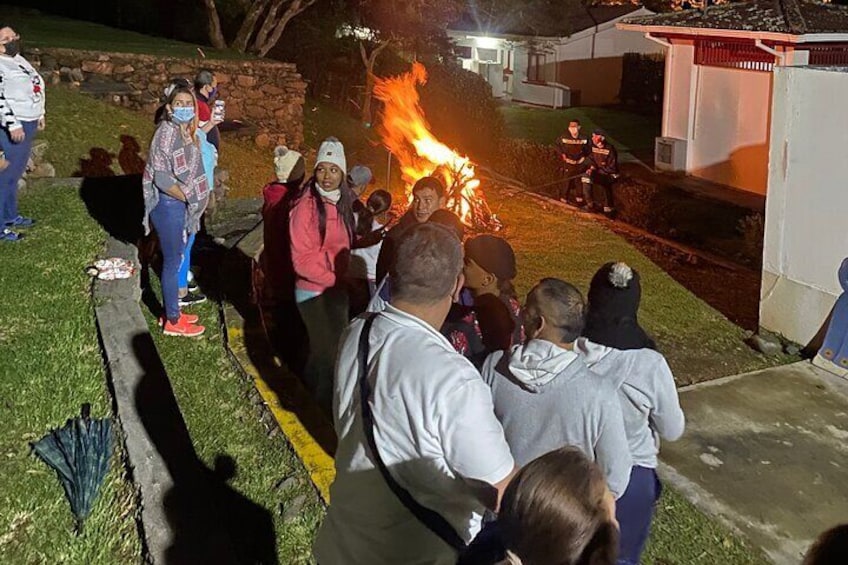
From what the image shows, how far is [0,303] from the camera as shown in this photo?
6688 millimetres

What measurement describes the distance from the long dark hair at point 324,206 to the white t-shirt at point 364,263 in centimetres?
18

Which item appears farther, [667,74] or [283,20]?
[283,20]

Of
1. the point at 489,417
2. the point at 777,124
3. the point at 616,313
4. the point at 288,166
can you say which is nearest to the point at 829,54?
the point at 777,124

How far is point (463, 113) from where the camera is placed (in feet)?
73.0

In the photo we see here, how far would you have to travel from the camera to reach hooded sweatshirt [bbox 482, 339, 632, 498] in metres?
3.19

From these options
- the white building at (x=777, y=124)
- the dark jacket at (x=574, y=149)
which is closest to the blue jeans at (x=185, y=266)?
the white building at (x=777, y=124)

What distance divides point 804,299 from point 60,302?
6113 mm

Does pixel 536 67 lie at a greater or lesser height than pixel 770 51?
greater

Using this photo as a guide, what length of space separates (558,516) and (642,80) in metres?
33.9

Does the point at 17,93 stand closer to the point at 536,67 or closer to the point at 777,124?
the point at 777,124

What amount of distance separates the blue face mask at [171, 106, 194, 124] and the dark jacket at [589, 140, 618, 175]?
894 cm

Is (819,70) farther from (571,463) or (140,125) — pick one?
(140,125)

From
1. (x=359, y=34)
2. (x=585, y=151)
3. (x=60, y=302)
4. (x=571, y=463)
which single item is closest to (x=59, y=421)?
(x=60, y=302)

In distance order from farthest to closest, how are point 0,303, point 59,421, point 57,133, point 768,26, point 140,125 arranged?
point 768,26 < point 140,125 < point 57,133 < point 0,303 < point 59,421
